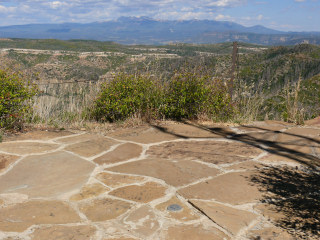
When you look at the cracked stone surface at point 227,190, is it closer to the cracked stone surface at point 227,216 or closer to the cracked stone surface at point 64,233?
the cracked stone surface at point 227,216

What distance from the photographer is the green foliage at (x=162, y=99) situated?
200 inches

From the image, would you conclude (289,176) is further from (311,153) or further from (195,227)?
(195,227)

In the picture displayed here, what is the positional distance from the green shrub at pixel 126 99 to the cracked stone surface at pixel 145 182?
1.89 ft

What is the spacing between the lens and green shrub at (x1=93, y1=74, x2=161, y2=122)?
5.03 m

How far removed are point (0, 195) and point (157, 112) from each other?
9.59 ft

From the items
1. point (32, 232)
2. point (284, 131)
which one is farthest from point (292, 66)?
point (32, 232)

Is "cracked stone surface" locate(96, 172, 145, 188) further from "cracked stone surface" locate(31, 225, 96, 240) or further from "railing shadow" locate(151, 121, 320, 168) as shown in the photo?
"railing shadow" locate(151, 121, 320, 168)

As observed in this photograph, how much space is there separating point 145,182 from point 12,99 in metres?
2.59

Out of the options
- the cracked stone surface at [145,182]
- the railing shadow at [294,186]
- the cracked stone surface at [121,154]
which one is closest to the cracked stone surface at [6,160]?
the cracked stone surface at [145,182]

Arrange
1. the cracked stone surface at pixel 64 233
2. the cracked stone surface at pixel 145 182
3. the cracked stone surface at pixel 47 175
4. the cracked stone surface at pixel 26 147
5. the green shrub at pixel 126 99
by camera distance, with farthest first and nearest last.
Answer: the green shrub at pixel 126 99, the cracked stone surface at pixel 26 147, the cracked stone surface at pixel 47 175, the cracked stone surface at pixel 145 182, the cracked stone surface at pixel 64 233

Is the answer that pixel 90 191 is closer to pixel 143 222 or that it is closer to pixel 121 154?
pixel 143 222

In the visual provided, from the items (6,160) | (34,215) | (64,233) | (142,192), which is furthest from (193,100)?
(64,233)

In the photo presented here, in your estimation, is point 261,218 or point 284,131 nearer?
point 261,218

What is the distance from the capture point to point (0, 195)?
2.59 meters
